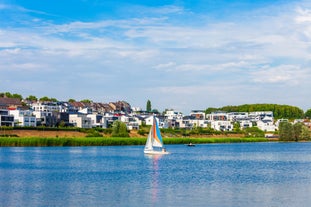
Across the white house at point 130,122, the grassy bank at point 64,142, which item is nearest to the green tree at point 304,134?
the white house at point 130,122

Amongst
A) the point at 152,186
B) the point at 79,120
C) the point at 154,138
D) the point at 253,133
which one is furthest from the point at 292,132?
the point at 152,186

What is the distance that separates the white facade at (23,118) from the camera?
142625 mm

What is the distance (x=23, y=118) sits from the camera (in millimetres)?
142875

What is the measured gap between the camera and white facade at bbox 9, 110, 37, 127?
14262 centimetres

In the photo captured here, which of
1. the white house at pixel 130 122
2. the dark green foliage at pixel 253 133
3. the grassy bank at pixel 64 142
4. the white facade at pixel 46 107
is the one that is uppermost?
the white facade at pixel 46 107

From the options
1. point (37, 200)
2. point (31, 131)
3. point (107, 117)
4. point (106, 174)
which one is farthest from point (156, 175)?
point (107, 117)

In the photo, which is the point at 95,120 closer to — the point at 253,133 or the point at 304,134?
the point at 253,133

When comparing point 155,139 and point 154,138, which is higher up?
point 154,138

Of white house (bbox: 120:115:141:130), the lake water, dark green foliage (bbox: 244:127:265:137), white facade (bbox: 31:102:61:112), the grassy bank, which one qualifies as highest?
white facade (bbox: 31:102:61:112)

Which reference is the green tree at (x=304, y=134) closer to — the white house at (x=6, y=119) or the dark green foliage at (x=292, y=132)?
the dark green foliage at (x=292, y=132)

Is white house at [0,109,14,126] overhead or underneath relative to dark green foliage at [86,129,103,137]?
overhead

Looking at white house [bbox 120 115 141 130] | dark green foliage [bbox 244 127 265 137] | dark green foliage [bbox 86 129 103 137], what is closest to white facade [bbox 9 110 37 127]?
dark green foliage [bbox 86 129 103 137]

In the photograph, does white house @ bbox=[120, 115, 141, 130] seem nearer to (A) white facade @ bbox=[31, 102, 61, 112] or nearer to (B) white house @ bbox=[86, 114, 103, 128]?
(B) white house @ bbox=[86, 114, 103, 128]

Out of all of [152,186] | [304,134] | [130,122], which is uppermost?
[130,122]
